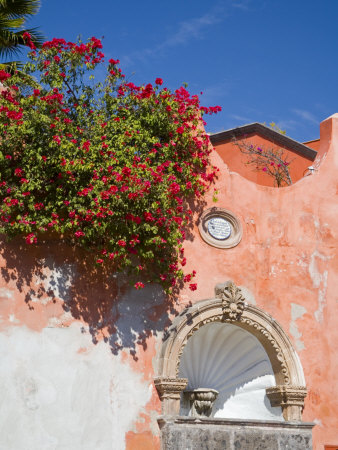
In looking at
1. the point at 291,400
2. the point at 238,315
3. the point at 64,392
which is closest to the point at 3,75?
the point at 64,392

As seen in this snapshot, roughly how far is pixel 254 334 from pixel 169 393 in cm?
195

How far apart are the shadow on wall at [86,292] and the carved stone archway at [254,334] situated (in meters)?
0.35

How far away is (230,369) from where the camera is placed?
38.0 ft

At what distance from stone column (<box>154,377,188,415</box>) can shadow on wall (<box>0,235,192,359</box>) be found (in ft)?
1.87

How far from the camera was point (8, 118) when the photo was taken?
965 centimetres

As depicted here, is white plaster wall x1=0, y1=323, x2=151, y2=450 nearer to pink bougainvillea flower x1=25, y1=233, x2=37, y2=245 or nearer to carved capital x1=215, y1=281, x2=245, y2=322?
pink bougainvillea flower x1=25, y1=233, x2=37, y2=245

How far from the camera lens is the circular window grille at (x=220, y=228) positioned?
36.9 feet

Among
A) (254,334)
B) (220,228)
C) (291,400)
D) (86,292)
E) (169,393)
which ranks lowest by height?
(169,393)

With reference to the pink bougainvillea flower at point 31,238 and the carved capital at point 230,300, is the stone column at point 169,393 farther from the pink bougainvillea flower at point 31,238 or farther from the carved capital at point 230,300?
the pink bougainvillea flower at point 31,238

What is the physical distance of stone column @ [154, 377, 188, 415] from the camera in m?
10.0

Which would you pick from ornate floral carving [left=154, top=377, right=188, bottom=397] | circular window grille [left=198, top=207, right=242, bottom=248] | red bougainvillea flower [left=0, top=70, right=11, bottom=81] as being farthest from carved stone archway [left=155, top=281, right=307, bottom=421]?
red bougainvillea flower [left=0, top=70, right=11, bottom=81]

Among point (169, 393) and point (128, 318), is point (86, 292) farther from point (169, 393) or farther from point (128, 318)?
point (169, 393)

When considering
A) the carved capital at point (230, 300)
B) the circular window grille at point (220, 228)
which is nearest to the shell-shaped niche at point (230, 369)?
the carved capital at point (230, 300)

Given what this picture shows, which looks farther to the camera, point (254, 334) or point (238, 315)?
point (254, 334)
